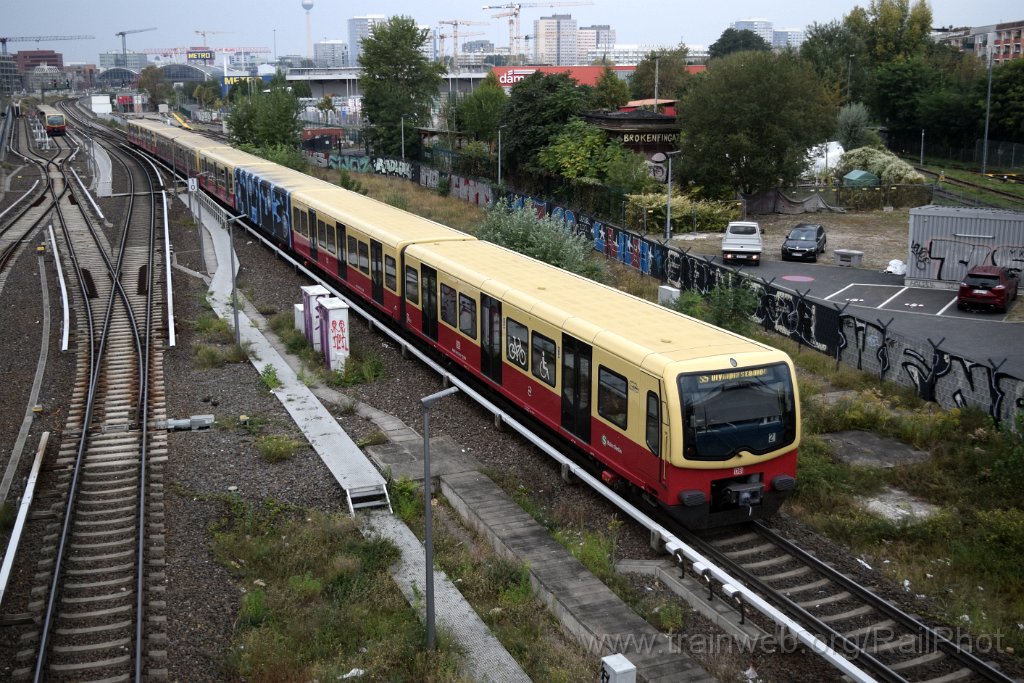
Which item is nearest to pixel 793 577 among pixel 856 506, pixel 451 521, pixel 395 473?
pixel 856 506

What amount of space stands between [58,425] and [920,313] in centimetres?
2434

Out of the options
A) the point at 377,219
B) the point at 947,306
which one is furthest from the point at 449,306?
the point at 947,306

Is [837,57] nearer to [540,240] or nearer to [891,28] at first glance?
[891,28]

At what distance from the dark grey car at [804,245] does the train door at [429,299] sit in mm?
21698

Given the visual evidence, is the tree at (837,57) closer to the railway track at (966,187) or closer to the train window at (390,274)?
the railway track at (966,187)

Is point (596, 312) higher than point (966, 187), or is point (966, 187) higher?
point (596, 312)

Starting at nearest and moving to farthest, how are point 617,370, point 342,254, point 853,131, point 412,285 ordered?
point 617,370
point 412,285
point 342,254
point 853,131

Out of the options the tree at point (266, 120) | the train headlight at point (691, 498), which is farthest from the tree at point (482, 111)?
the train headlight at point (691, 498)

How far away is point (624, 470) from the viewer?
1470 cm

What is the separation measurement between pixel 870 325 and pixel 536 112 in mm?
37454

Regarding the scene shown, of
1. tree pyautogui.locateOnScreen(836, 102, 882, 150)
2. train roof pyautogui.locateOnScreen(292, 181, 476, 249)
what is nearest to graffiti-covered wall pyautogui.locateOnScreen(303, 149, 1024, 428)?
train roof pyautogui.locateOnScreen(292, 181, 476, 249)

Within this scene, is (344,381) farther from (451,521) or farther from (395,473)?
(451,521)

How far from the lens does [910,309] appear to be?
30688mm

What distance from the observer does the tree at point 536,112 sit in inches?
2243
